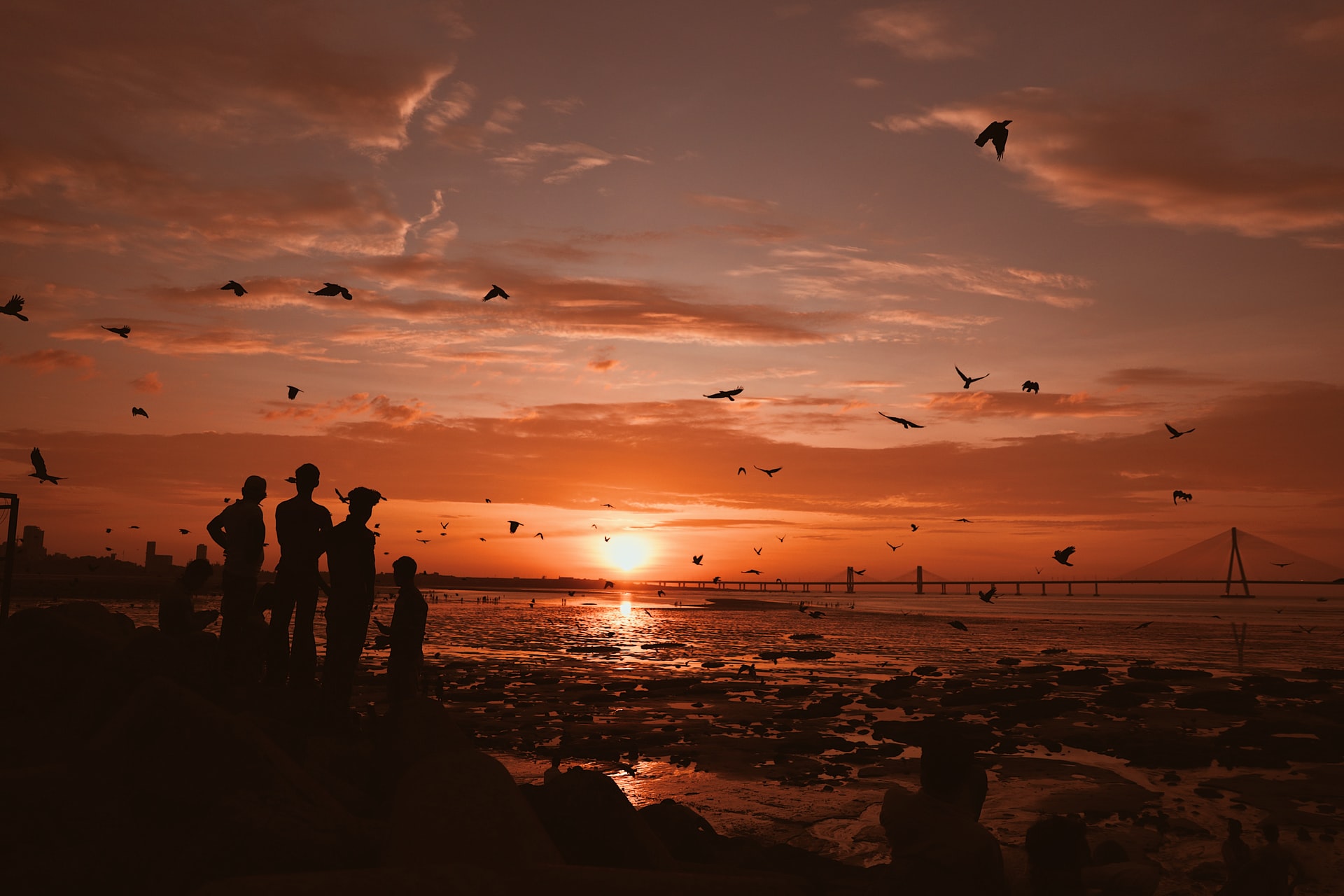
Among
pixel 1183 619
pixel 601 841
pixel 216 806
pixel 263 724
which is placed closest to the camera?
pixel 216 806

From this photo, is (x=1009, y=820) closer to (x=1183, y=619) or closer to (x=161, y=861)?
(x=161, y=861)

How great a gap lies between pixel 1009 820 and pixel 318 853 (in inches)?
351

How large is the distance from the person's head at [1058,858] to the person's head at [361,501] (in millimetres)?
7621

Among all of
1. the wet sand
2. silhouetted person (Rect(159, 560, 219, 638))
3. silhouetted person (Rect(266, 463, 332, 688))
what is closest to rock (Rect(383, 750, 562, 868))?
silhouetted person (Rect(266, 463, 332, 688))

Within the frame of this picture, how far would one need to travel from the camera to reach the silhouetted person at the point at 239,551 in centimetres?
1039

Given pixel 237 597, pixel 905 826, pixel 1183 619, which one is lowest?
pixel 1183 619

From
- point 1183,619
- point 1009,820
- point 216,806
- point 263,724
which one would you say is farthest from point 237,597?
point 1183,619

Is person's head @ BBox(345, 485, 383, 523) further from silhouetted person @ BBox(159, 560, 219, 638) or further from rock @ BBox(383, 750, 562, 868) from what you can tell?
rock @ BBox(383, 750, 562, 868)

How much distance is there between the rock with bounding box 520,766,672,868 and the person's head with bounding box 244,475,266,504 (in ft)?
17.8

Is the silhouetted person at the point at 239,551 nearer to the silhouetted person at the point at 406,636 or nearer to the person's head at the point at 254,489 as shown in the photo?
the person's head at the point at 254,489

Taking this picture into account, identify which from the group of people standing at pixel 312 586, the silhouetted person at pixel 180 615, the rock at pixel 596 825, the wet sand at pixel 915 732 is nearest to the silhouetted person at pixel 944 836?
the rock at pixel 596 825

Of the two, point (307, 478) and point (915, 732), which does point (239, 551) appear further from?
point (915, 732)

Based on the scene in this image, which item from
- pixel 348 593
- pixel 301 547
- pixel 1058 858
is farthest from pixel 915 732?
pixel 1058 858

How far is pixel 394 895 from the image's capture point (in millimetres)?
4621
